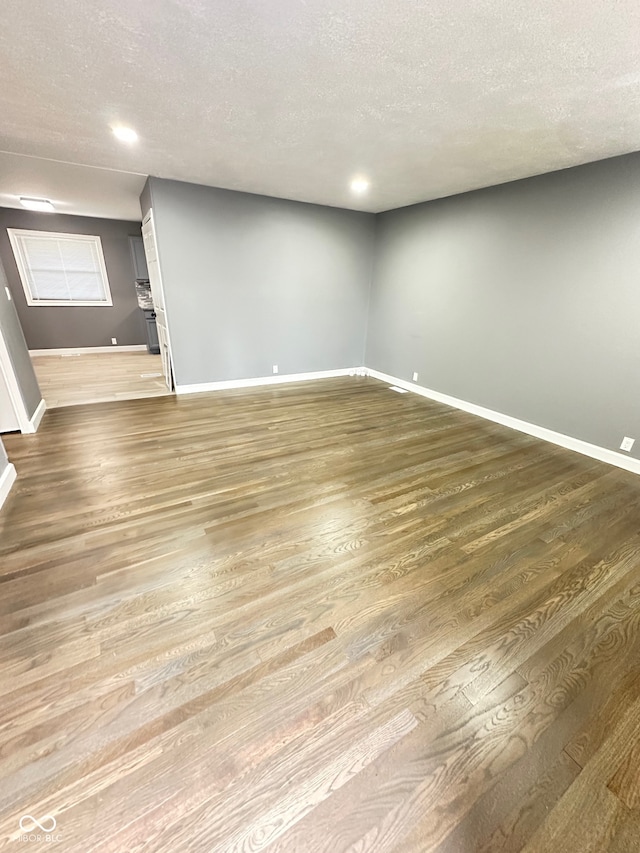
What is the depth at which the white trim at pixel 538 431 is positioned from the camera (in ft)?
9.91

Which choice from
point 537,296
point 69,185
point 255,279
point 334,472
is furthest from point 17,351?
point 537,296

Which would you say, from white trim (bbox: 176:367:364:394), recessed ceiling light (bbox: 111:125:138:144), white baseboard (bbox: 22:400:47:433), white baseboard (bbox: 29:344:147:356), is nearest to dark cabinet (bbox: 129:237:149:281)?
white baseboard (bbox: 29:344:147:356)

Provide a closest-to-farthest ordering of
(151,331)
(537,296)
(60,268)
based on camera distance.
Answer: (537,296) < (60,268) < (151,331)

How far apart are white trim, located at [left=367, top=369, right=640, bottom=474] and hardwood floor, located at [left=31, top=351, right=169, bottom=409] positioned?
3.71m

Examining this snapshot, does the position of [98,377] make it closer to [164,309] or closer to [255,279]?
[164,309]

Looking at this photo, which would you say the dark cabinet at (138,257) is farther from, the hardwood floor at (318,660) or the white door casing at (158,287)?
the hardwood floor at (318,660)

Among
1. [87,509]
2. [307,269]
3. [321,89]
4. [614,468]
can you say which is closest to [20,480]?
[87,509]

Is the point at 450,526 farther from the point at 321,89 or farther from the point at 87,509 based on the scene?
the point at 321,89

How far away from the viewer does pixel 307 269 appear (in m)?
4.91

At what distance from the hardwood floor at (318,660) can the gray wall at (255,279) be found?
2356 millimetres

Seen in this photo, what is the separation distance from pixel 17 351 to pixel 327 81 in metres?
3.55

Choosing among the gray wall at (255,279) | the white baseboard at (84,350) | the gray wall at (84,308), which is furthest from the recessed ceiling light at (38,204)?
the white baseboard at (84,350)

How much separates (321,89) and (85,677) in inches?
122

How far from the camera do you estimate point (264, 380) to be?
5.11m
